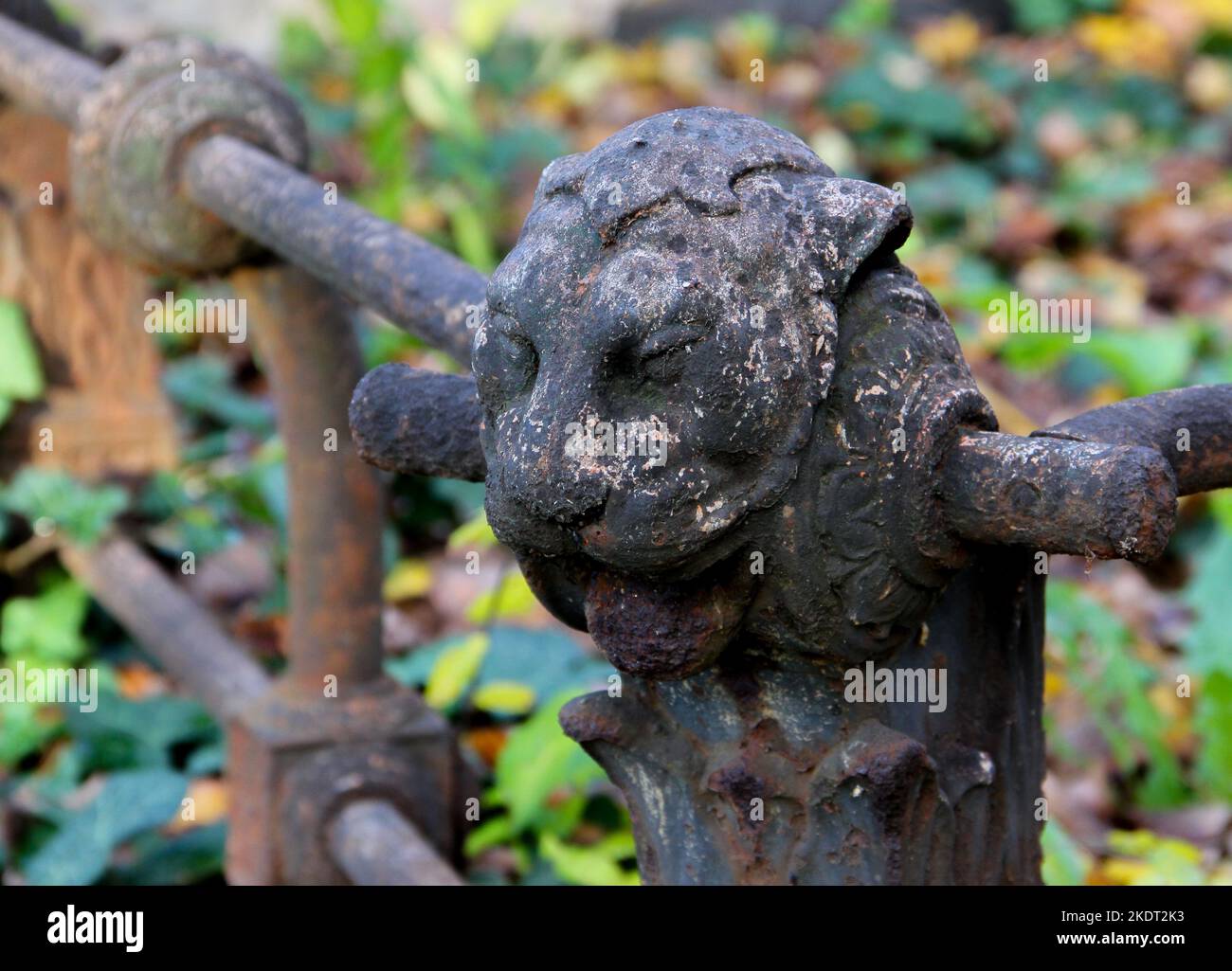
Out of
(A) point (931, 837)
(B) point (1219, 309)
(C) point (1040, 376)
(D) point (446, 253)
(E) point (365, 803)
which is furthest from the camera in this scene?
(B) point (1219, 309)

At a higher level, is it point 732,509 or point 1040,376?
point 1040,376

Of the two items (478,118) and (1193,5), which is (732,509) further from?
(1193,5)

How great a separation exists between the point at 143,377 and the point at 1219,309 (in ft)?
8.29

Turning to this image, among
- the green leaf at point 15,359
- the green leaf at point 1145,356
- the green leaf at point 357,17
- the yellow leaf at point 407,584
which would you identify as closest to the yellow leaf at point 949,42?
the green leaf at point 357,17

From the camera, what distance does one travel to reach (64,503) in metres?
3.05

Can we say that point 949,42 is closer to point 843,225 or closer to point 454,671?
point 454,671

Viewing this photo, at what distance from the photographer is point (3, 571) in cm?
315

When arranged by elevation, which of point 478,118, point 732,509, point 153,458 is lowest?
point 732,509

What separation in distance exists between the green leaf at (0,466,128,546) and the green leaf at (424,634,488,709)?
94 centimetres

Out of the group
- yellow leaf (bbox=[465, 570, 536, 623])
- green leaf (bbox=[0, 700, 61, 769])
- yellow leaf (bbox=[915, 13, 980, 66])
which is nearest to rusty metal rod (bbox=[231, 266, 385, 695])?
yellow leaf (bbox=[465, 570, 536, 623])

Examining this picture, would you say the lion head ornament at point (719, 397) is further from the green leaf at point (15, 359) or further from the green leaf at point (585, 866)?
the green leaf at point (15, 359)

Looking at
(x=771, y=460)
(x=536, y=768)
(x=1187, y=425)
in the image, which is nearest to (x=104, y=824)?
(x=536, y=768)

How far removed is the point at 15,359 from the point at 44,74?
0.92 metres
